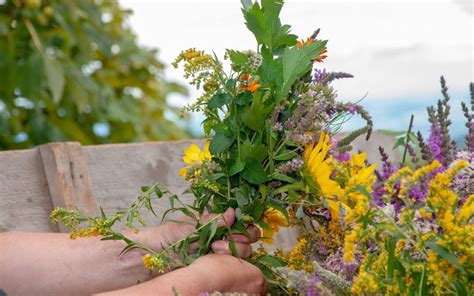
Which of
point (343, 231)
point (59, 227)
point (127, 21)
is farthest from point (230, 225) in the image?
point (127, 21)

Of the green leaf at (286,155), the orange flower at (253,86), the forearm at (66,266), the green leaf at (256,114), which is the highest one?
the orange flower at (253,86)

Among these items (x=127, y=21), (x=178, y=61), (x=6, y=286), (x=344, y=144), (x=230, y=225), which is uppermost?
(x=127, y=21)

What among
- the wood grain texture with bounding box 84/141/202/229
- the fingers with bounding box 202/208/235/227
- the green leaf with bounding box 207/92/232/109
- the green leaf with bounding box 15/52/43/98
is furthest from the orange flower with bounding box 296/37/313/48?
the green leaf with bounding box 15/52/43/98

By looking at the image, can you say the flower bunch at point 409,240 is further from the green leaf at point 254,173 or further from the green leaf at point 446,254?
the green leaf at point 254,173

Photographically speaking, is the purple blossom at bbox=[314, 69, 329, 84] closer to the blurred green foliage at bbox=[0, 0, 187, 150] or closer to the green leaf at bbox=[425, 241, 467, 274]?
the green leaf at bbox=[425, 241, 467, 274]

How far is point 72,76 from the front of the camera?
2.67 meters

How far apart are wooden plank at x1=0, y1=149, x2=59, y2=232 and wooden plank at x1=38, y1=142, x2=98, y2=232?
21 mm

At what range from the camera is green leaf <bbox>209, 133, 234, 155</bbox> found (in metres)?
1.10

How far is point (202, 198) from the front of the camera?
1144 mm

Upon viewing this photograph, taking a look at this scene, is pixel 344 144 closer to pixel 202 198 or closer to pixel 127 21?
pixel 202 198

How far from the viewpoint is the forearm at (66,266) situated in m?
1.22

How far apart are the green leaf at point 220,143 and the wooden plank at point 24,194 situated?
0.70 meters

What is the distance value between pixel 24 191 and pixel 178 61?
2.29 feet

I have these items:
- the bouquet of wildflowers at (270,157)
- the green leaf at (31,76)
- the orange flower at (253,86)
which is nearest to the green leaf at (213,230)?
the bouquet of wildflowers at (270,157)
